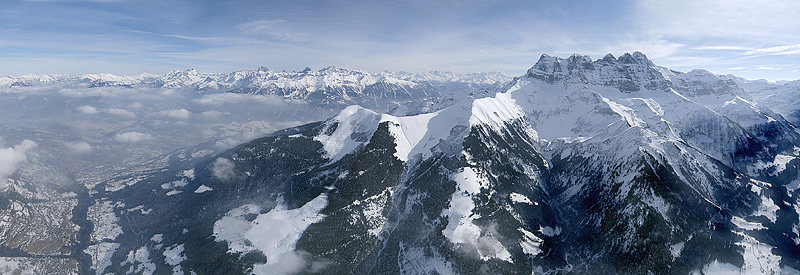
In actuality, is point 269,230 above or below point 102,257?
above

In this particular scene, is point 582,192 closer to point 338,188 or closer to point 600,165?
point 600,165

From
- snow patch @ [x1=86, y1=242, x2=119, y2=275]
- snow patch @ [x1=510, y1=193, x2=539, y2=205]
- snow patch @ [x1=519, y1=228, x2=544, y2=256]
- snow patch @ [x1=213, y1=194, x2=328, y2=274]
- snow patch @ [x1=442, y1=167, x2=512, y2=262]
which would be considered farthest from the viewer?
snow patch @ [x1=86, y1=242, x2=119, y2=275]

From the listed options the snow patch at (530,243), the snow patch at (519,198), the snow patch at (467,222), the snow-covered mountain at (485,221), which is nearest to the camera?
the snow-covered mountain at (485,221)

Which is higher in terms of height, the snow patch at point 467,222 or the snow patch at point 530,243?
the snow patch at point 467,222

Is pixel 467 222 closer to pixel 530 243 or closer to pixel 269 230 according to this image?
pixel 530 243

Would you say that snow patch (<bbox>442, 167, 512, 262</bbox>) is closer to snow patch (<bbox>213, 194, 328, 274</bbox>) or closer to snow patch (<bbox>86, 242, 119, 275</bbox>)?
snow patch (<bbox>213, 194, 328, 274</bbox>)

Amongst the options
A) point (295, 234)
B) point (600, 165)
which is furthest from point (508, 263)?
point (295, 234)

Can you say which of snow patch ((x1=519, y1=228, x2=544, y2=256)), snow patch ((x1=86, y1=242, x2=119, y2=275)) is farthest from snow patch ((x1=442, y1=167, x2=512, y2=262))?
snow patch ((x1=86, y1=242, x2=119, y2=275))

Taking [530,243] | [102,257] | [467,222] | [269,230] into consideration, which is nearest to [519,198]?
[530,243]

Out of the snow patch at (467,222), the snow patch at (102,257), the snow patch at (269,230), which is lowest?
the snow patch at (102,257)

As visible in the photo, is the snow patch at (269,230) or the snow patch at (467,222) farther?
the snow patch at (269,230)

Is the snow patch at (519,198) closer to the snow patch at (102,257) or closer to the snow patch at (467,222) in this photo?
the snow patch at (467,222)

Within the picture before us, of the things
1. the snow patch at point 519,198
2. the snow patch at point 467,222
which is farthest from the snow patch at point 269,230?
the snow patch at point 519,198
